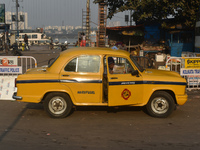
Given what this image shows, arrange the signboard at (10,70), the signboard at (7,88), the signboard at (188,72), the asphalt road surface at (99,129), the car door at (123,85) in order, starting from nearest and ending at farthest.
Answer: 1. the asphalt road surface at (99,129)
2. the car door at (123,85)
3. the signboard at (7,88)
4. the signboard at (10,70)
5. the signboard at (188,72)

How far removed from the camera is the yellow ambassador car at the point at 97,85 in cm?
761

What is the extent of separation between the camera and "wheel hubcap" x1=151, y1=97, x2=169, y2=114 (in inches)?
308

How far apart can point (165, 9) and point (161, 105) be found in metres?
17.7

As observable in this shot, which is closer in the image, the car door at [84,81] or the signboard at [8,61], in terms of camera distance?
the car door at [84,81]

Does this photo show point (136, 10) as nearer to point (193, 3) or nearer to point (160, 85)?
point (193, 3)

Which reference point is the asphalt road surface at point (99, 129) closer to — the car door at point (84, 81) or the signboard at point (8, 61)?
the car door at point (84, 81)

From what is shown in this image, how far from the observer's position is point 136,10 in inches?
1016

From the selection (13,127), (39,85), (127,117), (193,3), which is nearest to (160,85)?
(127,117)

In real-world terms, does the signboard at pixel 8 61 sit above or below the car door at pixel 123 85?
above

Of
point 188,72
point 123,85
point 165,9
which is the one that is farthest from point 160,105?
point 165,9

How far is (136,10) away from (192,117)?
19131 mm

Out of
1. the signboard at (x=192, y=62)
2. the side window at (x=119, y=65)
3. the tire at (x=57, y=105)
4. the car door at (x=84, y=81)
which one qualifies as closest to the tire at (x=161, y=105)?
the side window at (x=119, y=65)

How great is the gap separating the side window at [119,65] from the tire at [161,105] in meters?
1.00

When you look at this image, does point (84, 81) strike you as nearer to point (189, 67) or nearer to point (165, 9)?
point (189, 67)
